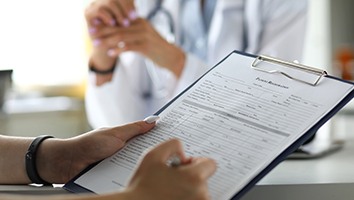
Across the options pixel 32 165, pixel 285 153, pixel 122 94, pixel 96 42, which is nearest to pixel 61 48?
pixel 122 94

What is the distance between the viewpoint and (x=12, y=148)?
92 cm

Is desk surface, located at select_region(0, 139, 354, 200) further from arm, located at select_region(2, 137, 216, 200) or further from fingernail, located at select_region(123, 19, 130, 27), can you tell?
fingernail, located at select_region(123, 19, 130, 27)

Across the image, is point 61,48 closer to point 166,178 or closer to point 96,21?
point 96,21

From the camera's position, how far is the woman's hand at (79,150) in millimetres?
889

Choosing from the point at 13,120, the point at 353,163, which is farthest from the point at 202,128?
the point at 13,120

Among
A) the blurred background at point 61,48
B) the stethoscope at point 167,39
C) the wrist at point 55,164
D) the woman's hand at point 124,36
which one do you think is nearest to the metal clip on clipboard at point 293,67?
the wrist at point 55,164

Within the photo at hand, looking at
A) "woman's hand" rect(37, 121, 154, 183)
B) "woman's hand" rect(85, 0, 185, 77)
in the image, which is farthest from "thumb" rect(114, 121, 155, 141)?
"woman's hand" rect(85, 0, 185, 77)

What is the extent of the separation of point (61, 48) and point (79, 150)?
116 inches

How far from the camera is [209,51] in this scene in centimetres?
167

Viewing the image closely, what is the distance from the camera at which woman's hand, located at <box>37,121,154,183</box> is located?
89 centimetres

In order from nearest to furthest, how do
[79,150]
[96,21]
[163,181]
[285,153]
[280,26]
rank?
1. [163,181]
2. [285,153]
3. [79,150]
4. [96,21]
5. [280,26]

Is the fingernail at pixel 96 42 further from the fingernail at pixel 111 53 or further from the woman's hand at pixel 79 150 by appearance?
the woman's hand at pixel 79 150

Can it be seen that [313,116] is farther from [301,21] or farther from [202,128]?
[301,21]

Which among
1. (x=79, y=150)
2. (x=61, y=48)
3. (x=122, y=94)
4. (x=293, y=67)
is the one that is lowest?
(x=61, y=48)
